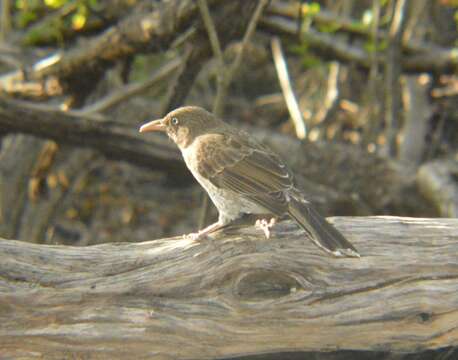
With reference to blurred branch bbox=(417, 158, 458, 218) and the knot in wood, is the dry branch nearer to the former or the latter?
blurred branch bbox=(417, 158, 458, 218)

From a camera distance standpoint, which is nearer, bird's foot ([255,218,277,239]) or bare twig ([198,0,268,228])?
bird's foot ([255,218,277,239])

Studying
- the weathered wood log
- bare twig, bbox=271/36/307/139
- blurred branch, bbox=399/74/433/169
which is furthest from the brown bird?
blurred branch, bbox=399/74/433/169

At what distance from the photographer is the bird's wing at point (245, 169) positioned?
5246mm

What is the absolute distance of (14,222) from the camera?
8.12 m

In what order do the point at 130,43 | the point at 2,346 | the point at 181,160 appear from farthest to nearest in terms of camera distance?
the point at 181,160 → the point at 130,43 → the point at 2,346

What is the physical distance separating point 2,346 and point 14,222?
12.2 ft

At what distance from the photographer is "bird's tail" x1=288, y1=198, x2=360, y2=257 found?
A: 4.68 m

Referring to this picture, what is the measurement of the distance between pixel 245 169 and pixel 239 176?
72 mm

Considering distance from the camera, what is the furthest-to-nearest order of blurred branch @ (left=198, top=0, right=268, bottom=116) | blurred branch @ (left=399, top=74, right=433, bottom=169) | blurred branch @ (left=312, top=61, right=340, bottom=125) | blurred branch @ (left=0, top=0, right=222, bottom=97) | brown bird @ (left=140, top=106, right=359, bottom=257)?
1. blurred branch @ (left=399, top=74, right=433, bottom=169)
2. blurred branch @ (left=312, top=61, right=340, bottom=125)
3. blurred branch @ (left=0, top=0, right=222, bottom=97)
4. blurred branch @ (left=198, top=0, right=268, bottom=116)
5. brown bird @ (left=140, top=106, right=359, bottom=257)

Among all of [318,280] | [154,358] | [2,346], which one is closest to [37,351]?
[2,346]

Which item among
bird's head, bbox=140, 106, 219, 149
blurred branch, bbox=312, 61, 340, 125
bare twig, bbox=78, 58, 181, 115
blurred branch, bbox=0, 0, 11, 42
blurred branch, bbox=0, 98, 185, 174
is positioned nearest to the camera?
bird's head, bbox=140, 106, 219, 149

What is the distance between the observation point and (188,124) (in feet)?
19.9

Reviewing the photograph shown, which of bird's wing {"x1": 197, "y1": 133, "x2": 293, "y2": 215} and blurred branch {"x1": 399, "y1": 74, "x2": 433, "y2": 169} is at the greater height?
bird's wing {"x1": 197, "y1": 133, "x2": 293, "y2": 215}

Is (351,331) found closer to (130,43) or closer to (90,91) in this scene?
(130,43)
